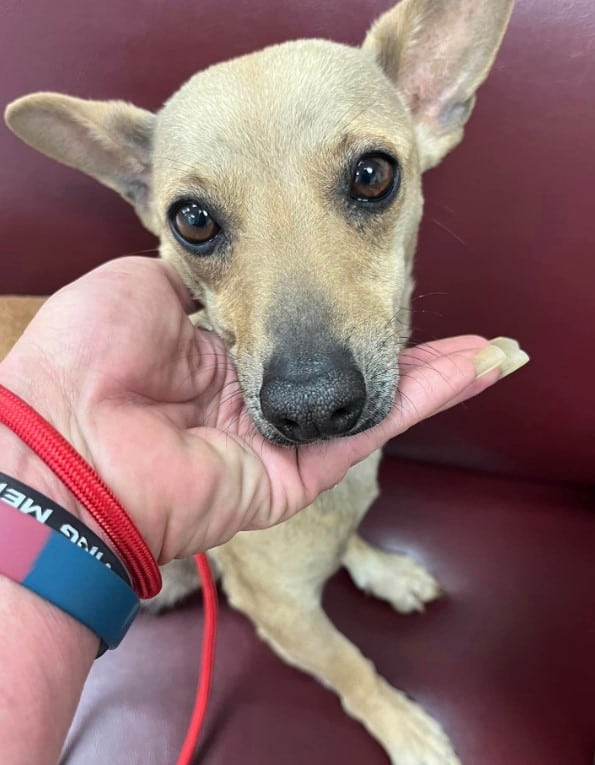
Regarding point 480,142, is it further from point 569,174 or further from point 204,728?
point 204,728

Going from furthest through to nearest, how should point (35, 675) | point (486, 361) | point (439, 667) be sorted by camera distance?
point (439, 667), point (486, 361), point (35, 675)

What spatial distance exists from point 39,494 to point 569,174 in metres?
1.49

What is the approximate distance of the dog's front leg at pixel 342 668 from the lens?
1621 mm

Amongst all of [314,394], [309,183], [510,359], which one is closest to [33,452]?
[314,394]

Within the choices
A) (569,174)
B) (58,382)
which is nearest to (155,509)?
(58,382)

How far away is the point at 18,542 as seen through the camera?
891 millimetres

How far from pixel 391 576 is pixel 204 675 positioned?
1.96 ft

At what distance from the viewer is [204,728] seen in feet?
5.33

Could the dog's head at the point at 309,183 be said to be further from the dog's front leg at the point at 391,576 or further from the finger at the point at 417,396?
the dog's front leg at the point at 391,576

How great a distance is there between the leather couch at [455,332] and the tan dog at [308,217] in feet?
0.46

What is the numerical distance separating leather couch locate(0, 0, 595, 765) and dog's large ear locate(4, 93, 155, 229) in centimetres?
22

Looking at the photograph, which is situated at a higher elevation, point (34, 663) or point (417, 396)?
point (417, 396)

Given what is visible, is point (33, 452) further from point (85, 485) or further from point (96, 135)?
point (96, 135)

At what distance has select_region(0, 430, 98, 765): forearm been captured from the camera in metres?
0.83
